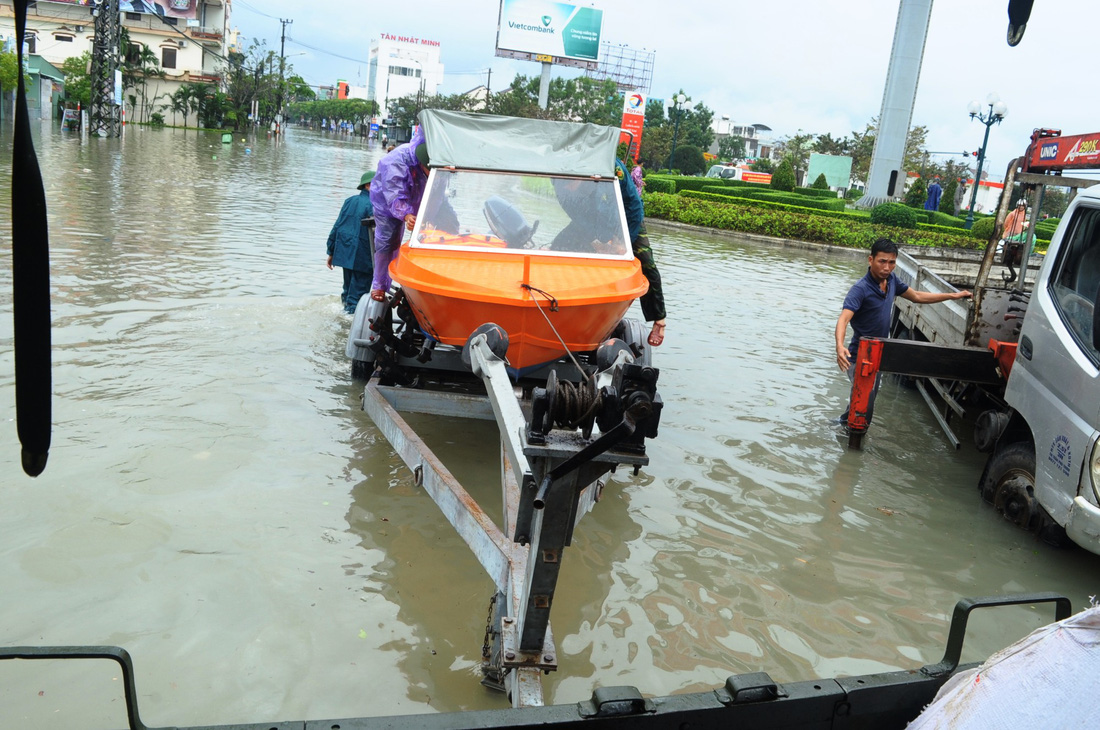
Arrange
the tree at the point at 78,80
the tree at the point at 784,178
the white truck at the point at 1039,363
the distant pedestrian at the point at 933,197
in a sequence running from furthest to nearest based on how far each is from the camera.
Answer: the tree at the point at 78,80 → the tree at the point at 784,178 → the distant pedestrian at the point at 933,197 → the white truck at the point at 1039,363

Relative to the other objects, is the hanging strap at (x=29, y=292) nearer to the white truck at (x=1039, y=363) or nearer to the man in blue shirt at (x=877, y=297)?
the white truck at (x=1039, y=363)

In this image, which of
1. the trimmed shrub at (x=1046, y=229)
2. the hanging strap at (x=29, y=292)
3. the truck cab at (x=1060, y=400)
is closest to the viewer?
the hanging strap at (x=29, y=292)

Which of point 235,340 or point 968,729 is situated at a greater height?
point 968,729

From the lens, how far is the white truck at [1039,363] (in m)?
4.66

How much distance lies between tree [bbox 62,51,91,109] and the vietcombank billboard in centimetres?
2583

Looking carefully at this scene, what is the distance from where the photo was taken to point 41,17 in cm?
5788

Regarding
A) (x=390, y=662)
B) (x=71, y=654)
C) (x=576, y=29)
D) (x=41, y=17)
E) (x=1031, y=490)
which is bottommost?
(x=390, y=662)

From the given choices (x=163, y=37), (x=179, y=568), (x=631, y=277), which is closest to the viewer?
(x=179, y=568)

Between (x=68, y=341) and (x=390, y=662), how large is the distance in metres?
5.67

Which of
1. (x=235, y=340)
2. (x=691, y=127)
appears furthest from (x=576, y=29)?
(x=235, y=340)

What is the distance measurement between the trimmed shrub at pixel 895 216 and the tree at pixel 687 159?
143ft

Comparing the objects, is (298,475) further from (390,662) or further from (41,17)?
(41,17)

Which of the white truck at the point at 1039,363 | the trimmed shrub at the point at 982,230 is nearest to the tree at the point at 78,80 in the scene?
the trimmed shrub at the point at 982,230

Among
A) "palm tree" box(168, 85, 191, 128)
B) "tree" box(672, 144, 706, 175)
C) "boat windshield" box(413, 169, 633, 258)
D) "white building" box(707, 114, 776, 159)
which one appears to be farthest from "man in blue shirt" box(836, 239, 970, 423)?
"white building" box(707, 114, 776, 159)
